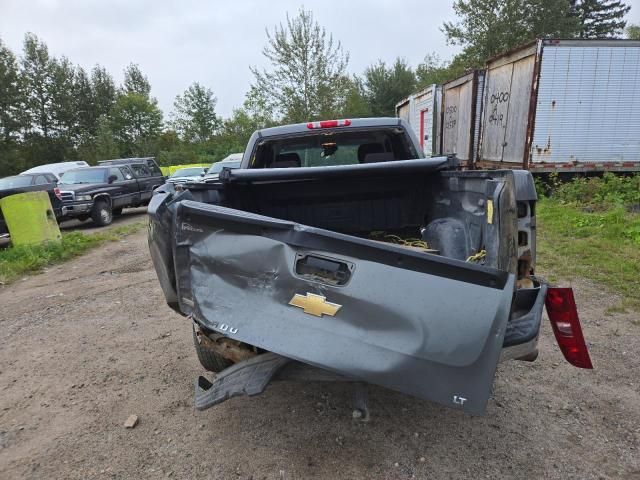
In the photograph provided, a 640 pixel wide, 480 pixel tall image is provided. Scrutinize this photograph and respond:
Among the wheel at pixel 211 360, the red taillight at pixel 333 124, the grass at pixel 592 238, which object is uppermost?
the red taillight at pixel 333 124

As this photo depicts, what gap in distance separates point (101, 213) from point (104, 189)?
80cm

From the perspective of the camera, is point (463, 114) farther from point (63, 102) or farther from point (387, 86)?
point (63, 102)

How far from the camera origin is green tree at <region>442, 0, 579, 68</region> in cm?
3338

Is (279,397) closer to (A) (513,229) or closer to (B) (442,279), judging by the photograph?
(B) (442,279)

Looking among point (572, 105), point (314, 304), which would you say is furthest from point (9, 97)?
point (314, 304)

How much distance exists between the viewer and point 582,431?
2541 millimetres

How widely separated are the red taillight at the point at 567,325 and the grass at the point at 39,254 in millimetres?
7682

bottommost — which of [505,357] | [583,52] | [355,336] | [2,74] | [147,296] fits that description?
[147,296]

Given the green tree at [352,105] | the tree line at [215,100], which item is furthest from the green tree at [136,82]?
the green tree at [352,105]

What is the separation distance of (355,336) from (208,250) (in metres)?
0.86

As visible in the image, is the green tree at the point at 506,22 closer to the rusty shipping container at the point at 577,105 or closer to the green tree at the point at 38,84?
the rusty shipping container at the point at 577,105

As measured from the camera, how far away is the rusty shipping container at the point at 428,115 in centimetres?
1520

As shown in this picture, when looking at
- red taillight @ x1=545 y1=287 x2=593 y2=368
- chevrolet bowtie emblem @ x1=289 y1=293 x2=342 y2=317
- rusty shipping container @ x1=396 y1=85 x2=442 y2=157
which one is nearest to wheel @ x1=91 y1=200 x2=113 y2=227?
rusty shipping container @ x1=396 y1=85 x2=442 y2=157

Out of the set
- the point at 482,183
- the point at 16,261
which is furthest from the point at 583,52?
the point at 16,261
